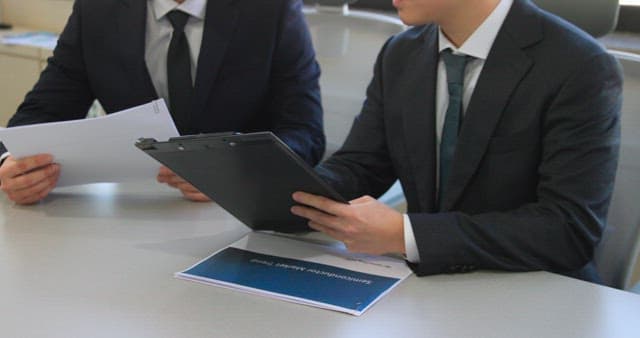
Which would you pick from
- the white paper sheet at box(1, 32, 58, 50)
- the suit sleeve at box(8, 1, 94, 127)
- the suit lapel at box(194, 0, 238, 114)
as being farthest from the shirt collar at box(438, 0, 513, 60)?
the white paper sheet at box(1, 32, 58, 50)

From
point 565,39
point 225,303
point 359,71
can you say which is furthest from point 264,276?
point 359,71

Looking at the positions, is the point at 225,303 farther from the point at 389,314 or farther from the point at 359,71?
the point at 359,71

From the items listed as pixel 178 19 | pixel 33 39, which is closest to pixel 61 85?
pixel 178 19

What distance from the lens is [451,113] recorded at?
4.29ft

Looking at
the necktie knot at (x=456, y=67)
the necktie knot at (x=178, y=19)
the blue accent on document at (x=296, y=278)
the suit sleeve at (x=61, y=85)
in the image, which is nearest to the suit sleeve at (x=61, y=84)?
the suit sleeve at (x=61, y=85)

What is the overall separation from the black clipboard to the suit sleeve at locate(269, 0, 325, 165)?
Answer: 40cm

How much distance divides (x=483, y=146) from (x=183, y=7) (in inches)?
29.1

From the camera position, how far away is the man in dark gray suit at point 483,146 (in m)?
1.13

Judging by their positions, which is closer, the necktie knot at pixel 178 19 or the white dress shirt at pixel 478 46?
the white dress shirt at pixel 478 46

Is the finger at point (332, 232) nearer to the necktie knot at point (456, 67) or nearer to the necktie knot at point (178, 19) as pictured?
the necktie knot at point (456, 67)

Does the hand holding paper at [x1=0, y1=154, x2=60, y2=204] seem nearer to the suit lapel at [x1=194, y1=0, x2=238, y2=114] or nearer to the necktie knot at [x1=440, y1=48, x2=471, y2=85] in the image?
the suit lapel at [x1=194, y1=0, x2=238, y2=114]

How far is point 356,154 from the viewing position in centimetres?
145

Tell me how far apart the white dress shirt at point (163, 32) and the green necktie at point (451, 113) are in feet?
1.89

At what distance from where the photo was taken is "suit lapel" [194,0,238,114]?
1.59 metres
